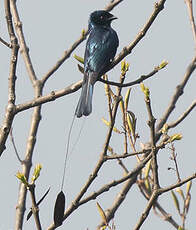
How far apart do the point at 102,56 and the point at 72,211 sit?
237 cm

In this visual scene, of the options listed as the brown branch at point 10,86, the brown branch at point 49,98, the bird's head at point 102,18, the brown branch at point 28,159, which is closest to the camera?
the brown branch at point 10,86

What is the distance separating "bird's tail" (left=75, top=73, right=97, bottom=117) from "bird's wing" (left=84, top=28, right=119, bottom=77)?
144 millimetres

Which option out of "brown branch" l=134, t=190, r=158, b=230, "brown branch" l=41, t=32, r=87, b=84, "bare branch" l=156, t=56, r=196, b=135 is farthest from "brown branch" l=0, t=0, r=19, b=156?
"bare branch" l=156, t=56, r=196, b=135

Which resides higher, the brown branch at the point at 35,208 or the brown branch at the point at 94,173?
the brown branch at the point at 94,173

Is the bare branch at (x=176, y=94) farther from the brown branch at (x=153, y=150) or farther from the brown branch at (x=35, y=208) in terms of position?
the brown branch at (x=35, y=208)

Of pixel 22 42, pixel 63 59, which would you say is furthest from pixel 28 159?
pixel 22 42

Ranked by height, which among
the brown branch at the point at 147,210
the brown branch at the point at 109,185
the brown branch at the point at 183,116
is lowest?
the brown branch at the point at 147,210

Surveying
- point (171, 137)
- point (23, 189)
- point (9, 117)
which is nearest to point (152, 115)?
point (171, 137)

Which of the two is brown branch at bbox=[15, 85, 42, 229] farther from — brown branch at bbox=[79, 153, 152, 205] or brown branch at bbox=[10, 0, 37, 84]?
brown branch at bbox=[79, 153, 152, 205]

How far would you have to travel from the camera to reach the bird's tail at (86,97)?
16.2 feet

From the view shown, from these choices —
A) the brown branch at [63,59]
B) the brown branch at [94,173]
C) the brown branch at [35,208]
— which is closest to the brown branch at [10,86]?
the brown branch at [94,173]

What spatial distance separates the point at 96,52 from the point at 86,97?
872 mm

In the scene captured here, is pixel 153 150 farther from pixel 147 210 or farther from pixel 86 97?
pixel 86 97

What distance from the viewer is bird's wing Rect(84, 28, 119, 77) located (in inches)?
223
